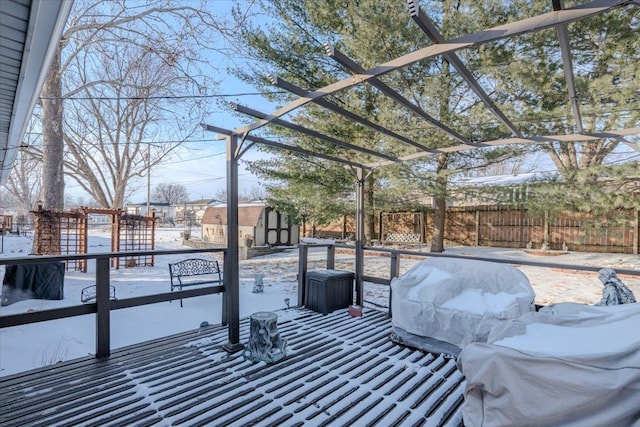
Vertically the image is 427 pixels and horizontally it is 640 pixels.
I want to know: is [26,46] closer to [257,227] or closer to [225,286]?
[225,286]

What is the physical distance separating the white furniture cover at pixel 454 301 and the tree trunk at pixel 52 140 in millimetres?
9297

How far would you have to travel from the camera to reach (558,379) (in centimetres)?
139

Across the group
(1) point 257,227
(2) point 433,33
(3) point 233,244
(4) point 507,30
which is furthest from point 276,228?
(4) point 507,30

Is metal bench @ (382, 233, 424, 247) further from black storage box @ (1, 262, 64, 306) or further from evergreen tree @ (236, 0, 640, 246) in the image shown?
black storage box @ (1, 262, 64, 306)

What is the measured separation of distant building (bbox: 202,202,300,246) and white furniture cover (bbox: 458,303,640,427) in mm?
12052

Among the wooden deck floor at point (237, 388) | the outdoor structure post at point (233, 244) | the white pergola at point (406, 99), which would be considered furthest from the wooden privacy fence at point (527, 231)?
the outdoor structure post at point (233, 244)

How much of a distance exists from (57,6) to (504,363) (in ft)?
8.89

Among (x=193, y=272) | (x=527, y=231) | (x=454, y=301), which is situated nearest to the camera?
(x=454, y=301)

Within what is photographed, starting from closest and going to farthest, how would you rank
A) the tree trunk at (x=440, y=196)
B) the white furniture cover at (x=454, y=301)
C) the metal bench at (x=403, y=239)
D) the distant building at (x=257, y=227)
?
the white furniture cover at (x=454, y=301)
the tree trunk at (x=440, y=196)
the metal bench at (x=403, y=239)
the distant building at (x=257, y=227)

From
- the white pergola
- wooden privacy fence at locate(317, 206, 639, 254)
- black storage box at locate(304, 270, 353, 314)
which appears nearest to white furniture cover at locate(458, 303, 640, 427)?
the white pergola

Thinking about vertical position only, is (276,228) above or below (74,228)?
below

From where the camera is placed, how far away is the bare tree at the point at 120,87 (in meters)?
7.67

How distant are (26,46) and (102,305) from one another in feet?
6.90

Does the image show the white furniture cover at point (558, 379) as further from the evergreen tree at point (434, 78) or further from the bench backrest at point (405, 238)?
the bench backrest at point (405, 238)
